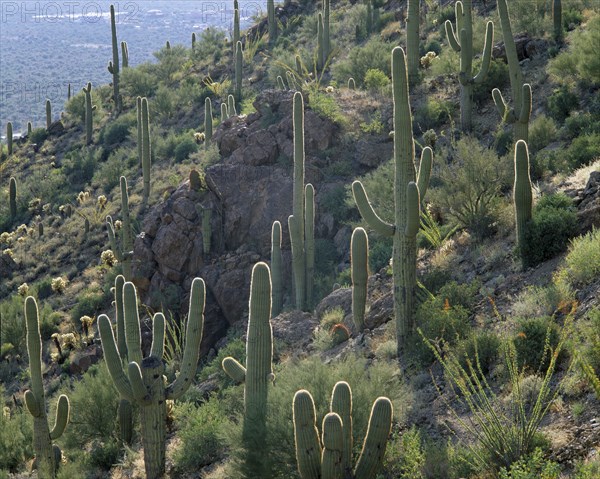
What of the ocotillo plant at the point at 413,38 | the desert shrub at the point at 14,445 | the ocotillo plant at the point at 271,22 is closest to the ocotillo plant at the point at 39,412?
the desert shrub at the point at 14,445

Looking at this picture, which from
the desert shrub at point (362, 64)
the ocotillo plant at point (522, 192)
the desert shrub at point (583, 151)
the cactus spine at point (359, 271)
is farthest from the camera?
the desert shrub at point (362, 64)

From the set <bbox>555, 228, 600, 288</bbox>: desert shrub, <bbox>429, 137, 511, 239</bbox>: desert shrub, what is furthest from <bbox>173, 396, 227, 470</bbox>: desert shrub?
<bbox>429, 137, 511, 239</bbox>: desert shrub

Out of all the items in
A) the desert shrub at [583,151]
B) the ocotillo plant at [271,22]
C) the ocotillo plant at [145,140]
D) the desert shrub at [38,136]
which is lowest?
the desert shrub at [38,136]

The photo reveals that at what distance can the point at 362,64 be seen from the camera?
1314 inches

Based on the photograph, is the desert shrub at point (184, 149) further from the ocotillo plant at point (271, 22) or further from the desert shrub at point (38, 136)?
the desert shrub at point (38, 136)

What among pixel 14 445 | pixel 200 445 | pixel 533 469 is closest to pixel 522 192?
pixel 200 445

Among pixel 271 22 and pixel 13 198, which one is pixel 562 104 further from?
pixel 271 22

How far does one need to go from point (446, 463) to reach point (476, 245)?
8.02 meters

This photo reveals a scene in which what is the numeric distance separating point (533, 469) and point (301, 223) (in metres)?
13.0

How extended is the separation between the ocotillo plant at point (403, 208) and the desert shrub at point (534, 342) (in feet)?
8.75

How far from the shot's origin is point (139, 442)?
1733cm

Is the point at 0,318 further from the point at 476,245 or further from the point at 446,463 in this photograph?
the point at 446,463

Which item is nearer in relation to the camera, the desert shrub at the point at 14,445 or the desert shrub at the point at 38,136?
the desert shrub at the point at 14,445

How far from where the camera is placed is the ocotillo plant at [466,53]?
77.9ft
